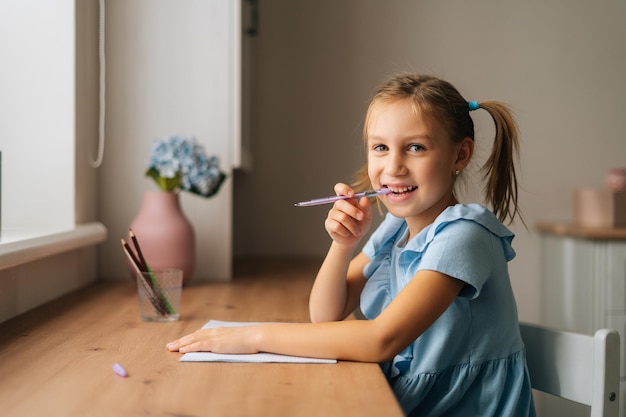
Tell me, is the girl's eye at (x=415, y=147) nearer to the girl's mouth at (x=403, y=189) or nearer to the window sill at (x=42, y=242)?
the girl's mouth at (x=403, y=189)

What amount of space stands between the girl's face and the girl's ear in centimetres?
2

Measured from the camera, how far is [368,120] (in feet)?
4.00

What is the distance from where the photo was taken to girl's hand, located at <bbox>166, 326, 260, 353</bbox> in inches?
40.3

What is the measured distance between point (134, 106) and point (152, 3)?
27 centimetres

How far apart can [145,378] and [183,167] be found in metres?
0.88

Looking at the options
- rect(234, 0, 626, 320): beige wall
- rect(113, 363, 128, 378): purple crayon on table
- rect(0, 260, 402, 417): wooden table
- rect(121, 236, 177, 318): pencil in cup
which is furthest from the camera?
rect(234, 0, 626, 320): beige wall

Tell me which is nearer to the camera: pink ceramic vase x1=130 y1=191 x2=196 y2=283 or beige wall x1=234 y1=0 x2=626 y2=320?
pink ceramic vase x1=130 y1=191 x2=196 y2=283

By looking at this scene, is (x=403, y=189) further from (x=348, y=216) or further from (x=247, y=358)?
(x=247, y=358)

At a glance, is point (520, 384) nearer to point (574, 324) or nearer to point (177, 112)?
point (177, 112)

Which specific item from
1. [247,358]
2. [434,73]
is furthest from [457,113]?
[434,73]

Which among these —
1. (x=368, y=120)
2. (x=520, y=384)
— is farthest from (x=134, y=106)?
(x=520, y=384)

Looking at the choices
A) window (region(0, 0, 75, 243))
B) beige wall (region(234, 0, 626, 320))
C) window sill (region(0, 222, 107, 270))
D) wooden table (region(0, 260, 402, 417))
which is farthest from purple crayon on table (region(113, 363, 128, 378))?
beige wall (region(234, 0, 626, 320))

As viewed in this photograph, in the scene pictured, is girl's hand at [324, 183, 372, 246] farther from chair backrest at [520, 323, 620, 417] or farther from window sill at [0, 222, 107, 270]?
window sill at [0, 222, 107, 270]

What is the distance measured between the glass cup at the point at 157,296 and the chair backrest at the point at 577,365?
626 mm
